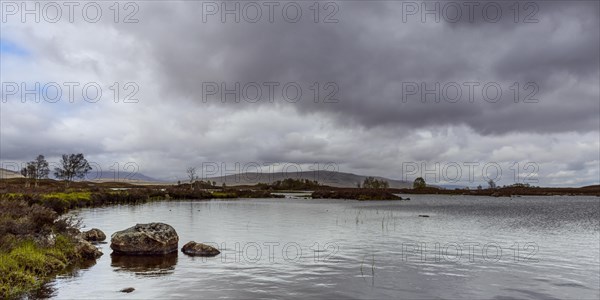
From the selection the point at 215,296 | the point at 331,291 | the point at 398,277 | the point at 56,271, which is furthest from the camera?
the point at 398,277

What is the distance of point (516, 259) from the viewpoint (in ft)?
90.4

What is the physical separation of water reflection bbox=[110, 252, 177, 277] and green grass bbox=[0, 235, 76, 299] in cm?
266

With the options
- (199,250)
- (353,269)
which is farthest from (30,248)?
(353,269)

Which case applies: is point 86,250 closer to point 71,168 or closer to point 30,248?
point 30,248

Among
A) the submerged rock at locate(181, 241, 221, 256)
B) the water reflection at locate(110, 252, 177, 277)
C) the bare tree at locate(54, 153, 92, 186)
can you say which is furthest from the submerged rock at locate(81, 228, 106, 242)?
the bare tree at locate(54, 153, 92, 186)

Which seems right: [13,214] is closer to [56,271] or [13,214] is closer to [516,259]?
[56,271]

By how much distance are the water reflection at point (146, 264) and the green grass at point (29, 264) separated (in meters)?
2.66

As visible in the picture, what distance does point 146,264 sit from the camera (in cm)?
2300

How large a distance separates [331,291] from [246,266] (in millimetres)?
6882

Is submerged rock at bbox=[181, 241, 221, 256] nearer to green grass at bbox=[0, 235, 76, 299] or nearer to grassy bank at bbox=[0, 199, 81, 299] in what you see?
grassy bank at bbox=[0, 199, 81, 299]

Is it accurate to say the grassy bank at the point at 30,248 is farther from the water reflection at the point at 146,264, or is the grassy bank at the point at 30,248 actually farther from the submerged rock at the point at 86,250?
the water reflection at the point at 146,264

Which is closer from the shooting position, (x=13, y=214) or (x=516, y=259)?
(x=13, y=214)

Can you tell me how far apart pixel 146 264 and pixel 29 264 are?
247 inches

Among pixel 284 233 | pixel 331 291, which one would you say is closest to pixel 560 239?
pixel 284 233
